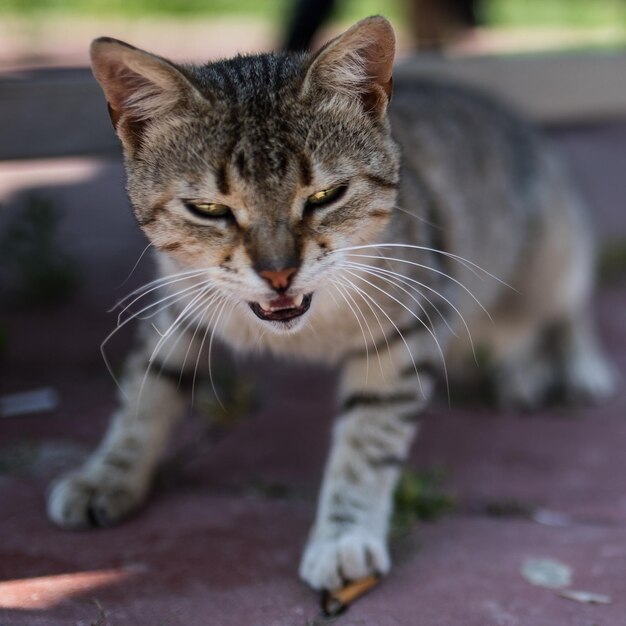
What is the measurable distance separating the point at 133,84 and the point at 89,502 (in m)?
1.14

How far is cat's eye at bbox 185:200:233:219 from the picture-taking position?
227 centimetres

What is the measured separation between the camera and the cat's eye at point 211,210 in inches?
89.2

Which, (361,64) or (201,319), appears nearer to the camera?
(361,64)

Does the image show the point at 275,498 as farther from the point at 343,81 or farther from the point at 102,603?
the point at 343,81

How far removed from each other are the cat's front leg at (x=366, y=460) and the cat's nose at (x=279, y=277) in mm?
607

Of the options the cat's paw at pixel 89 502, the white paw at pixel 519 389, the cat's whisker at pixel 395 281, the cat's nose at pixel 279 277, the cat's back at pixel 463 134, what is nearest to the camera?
the cat's nose at pixel 279 277

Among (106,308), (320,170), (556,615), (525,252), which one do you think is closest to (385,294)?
(320,170)

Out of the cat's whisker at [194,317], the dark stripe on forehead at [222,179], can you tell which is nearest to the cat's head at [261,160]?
the dark stripe on forehead at [222,179]

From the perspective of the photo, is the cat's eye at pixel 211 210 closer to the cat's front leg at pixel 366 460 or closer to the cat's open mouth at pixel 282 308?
the cat's open mouth at pixel 282 308

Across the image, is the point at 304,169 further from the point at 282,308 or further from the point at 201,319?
the point at 201,319

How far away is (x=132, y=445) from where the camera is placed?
280 centimetres

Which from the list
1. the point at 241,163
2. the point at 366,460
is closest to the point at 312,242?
the point at 241,163

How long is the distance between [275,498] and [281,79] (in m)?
1.26

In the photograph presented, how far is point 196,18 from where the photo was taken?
35.4 ft
